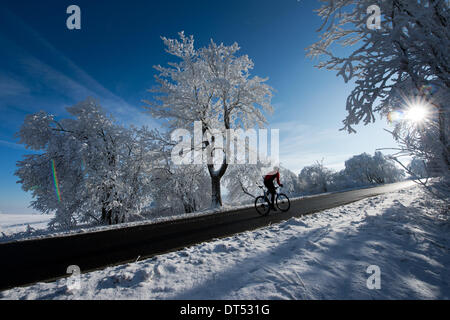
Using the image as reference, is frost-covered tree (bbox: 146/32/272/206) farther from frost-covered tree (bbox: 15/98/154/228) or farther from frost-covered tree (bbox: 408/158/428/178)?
frost-covered tree (bbox: 408/158/428/178)

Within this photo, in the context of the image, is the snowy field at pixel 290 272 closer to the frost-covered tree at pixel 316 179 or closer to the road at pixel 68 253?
the road at pixel 68 253

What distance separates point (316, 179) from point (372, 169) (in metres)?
19.8

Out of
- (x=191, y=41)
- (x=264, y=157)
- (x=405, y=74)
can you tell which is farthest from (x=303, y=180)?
(x=405, y=74)

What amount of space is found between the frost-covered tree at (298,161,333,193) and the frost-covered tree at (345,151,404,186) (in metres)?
10.3

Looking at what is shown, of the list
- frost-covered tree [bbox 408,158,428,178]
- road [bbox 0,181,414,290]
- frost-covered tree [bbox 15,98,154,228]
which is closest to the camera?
road [bbox 0,181,414,290]

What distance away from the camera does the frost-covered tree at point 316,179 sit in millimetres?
43972

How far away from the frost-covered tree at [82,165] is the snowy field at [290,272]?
1109 cm

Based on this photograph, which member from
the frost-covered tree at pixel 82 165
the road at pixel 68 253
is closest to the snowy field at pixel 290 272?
the road at pixel 68 253

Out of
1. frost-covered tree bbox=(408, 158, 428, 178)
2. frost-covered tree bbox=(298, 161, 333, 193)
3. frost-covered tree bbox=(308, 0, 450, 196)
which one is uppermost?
frost-covered tree bbox=(308, 0, 450, 196)

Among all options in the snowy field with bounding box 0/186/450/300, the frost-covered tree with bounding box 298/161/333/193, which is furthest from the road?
the frost-covered tree with bounding box 298/161/333/193

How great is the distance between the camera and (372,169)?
166 feet

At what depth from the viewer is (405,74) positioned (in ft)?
12.3

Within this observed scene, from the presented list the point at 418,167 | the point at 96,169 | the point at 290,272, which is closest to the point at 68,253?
the point at 290,272

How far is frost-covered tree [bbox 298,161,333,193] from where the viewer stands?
44.0 meters
